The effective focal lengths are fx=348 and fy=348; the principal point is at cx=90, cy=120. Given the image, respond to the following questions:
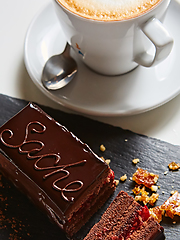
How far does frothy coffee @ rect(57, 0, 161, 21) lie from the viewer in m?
1.70

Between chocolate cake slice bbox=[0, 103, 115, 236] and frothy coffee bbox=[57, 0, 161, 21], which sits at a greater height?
frothy coffee bbox=[57, 0, 161, 21]

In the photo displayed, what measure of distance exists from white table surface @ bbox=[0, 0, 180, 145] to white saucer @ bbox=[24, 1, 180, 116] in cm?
13

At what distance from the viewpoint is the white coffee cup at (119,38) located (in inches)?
64.8

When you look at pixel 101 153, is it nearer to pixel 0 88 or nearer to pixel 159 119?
pixel 159 119

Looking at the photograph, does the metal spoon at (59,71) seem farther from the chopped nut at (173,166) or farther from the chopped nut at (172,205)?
the chopped nut at (172,205)

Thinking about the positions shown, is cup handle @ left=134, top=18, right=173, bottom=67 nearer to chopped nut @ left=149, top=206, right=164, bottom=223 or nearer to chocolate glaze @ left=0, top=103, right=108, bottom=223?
chocolate glaze @ left=0, top=103, right=108, bottom=223

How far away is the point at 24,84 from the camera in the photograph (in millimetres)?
2176

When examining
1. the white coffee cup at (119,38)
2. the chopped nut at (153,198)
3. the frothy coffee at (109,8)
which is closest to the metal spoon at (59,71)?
the white coffee cup at (119,38)

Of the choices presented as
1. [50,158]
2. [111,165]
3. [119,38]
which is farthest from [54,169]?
[119,38]

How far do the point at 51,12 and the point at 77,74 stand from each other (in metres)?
0.48

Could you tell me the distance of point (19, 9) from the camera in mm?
2506

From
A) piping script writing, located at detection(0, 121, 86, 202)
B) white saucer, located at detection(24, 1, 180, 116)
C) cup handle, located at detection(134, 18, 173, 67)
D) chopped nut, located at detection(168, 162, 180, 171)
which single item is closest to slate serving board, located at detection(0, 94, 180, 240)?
chopped nut, located at detection(168, 162, 180, 171)

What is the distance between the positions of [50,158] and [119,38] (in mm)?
672

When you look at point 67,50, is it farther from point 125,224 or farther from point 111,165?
point 125,224
